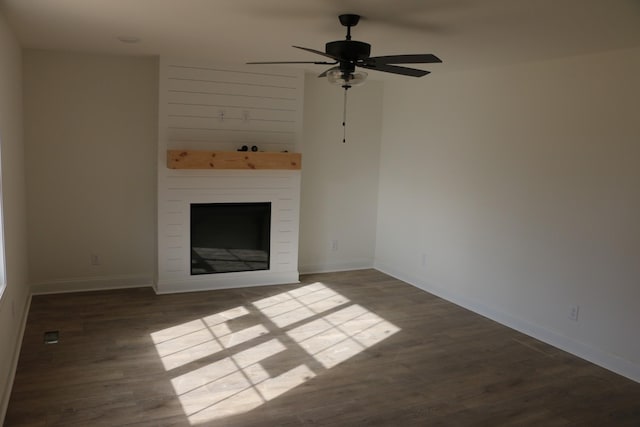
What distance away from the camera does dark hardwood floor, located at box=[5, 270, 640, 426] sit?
306cm

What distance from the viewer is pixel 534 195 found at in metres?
4.42

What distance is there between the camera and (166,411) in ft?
9.87

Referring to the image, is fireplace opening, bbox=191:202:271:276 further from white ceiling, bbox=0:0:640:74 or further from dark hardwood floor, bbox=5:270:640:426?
white ceiling, bbox=0:0:640:74

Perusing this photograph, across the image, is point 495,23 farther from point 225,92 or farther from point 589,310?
point 225,92

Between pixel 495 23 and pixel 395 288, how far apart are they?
129 inches

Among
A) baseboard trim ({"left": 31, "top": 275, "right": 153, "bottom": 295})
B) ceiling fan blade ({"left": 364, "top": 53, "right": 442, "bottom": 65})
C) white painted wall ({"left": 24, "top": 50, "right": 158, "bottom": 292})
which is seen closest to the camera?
ceiling fan blade ({"left": 364, "top": 53, "right": 442, "bottom": 65})

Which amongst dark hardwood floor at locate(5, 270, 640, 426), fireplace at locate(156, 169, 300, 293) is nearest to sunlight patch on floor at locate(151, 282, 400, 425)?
dark hardwood floor at locate(5, 270, 640, 426)

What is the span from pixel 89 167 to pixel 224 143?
134 cm

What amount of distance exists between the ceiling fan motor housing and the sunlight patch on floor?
6.97 feet

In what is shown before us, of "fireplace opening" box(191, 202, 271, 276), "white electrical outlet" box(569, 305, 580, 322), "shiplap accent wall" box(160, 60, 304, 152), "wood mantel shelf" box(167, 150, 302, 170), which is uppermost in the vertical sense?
"shiplap accent wall" box(160, 60, 304, 152)

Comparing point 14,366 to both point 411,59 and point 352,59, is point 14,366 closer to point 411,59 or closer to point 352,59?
point 352,59

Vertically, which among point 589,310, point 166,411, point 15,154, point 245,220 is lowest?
point 166,411

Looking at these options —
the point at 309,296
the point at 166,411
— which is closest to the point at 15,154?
the point at 166,411

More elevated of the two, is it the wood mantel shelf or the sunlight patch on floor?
Result: the wood mantel shelf
